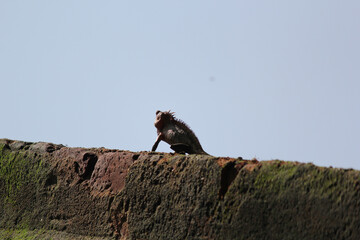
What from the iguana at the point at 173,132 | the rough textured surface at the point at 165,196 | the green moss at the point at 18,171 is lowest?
the rough textured surface at the point at 165,196

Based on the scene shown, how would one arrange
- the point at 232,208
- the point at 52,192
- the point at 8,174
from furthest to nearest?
the point at 8,174
the point at 52,192
the point at 232,208

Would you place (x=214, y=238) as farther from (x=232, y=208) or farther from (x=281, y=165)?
(x=281, y=165)

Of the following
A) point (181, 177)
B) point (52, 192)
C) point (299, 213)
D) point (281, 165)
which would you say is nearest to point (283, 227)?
point (299, 213)

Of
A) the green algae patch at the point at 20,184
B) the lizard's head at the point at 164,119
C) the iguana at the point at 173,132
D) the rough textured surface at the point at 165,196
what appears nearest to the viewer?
the rough textured surface at the point at 165,196

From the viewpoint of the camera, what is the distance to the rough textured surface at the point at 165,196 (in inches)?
183

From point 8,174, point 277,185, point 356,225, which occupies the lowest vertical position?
point 356,225

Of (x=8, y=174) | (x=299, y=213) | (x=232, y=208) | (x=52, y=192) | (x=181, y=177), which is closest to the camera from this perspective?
(x=299, y=213)

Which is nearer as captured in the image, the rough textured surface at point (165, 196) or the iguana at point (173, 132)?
the rough textured surface at point (165, 196)

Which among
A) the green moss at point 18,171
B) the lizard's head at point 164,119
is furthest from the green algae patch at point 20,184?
the lizard's head at point 164,119

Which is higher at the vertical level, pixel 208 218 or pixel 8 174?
pixel 8 174

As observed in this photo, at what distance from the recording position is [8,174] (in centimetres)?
777

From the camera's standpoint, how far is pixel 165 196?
5816 millimetres

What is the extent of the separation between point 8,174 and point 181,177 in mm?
2967

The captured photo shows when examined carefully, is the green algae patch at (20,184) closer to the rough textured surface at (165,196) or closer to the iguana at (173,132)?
the rough textured surface at (165,196)
